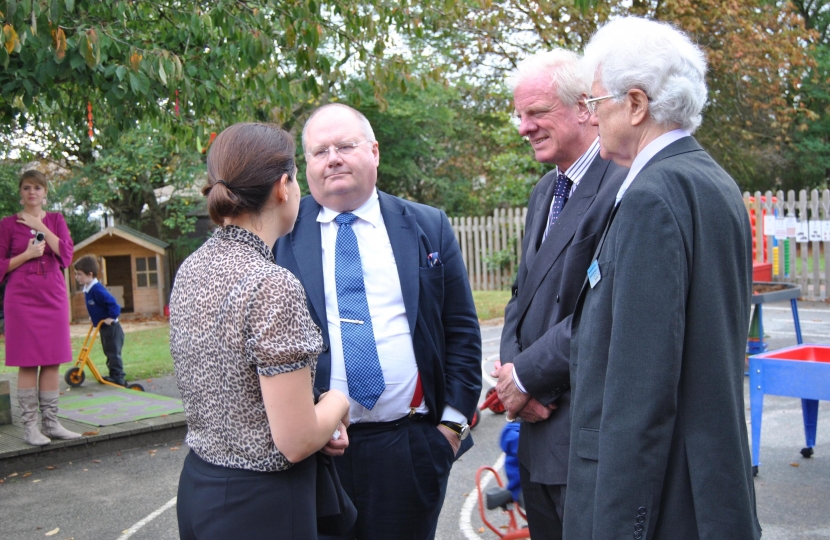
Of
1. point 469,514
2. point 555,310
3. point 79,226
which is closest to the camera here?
point 555,310

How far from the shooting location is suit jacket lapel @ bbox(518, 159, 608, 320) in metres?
2.56

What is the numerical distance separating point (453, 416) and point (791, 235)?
14.8m

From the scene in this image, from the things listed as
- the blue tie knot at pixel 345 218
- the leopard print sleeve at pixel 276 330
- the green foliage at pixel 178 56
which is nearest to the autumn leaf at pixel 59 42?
the green foliage at pixel 178 56

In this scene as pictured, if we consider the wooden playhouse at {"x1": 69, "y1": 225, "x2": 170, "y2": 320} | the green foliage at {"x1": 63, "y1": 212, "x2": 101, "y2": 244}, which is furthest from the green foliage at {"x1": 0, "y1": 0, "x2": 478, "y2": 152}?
the green foliage at {"x1": 63, "y1": 212, "x2": 101, "y2": 244}

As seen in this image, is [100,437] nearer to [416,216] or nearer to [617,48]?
[416,216]

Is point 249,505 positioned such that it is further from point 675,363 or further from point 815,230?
point 815,230

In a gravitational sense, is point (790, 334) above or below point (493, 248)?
below

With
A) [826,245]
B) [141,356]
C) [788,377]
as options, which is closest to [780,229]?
[826,245]

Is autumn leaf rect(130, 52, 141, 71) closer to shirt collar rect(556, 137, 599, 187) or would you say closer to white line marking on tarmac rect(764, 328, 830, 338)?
shirt collar rect(556, 137, 599, 187)

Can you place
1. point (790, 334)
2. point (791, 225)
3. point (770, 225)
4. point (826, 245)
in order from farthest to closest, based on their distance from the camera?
1. point (770, 225)
2. point (791, 225)
3. point (826, 245)
4. point (790, 334)

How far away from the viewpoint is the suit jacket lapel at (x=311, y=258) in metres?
2.80

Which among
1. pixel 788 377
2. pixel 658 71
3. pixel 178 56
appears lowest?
pixel 788 377

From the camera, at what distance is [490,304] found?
52.4ft

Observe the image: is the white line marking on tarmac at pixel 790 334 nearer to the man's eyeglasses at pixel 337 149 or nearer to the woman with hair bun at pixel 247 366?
the man's eyeglasses at pixel 337 149
